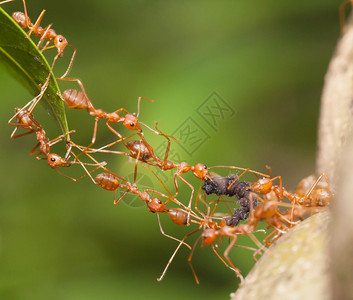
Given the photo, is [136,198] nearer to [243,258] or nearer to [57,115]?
[243,258]

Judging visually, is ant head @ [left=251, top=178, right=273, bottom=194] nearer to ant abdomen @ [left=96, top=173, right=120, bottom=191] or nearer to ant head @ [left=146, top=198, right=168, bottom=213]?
ant head @ [left=146, top=198, right=168, bottom=213]

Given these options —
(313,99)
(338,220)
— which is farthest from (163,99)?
(338,220)

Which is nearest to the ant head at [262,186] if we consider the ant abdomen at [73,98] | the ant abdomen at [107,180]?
the ant abdomen at [107,180]

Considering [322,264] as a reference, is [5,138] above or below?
below

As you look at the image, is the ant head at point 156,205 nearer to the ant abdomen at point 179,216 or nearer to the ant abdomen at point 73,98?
the ant abdomen at point 179,216

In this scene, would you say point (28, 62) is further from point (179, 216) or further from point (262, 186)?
point (262, 186)

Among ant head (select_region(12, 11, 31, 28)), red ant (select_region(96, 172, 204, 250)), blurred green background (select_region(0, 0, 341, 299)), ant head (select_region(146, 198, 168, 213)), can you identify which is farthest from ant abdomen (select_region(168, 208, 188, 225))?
ant head (select_region(12, 11, 31, 28))
